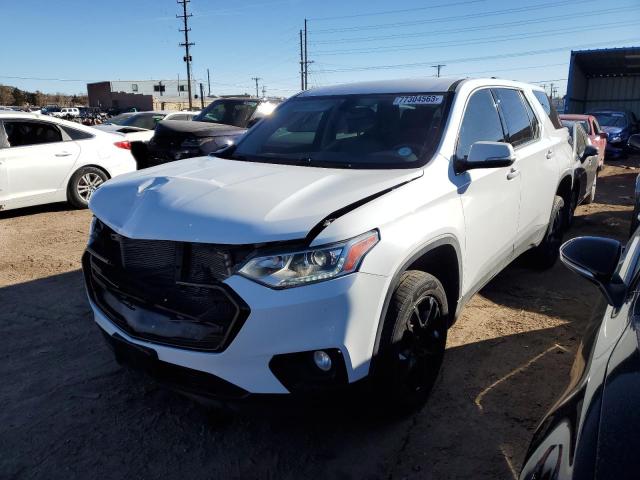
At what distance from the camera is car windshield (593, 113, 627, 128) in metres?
18.3

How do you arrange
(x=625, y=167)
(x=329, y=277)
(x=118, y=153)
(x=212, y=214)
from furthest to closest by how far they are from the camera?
(x=625, y=167) → (x=118, y=153) → (x=212, y=214) → (x=329, y=277)

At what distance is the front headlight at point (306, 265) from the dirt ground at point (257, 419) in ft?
2.02

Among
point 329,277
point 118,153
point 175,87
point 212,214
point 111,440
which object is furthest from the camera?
point 175,87

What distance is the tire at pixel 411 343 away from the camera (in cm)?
241

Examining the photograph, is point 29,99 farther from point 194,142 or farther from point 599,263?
point 599,263

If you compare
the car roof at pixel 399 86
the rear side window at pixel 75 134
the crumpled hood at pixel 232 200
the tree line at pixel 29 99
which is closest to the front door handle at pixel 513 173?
the car roof at pixel 399 86

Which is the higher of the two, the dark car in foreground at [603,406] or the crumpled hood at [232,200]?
the crumpled hood at [232,200]

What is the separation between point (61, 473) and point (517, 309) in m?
3.57


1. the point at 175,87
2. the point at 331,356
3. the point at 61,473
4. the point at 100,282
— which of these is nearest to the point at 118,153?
the point at 100,282

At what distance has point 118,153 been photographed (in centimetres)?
855

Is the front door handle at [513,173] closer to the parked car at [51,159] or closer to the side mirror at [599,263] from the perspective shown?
the side mirror at [599,263]

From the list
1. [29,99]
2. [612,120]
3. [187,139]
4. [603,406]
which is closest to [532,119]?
[603,406]

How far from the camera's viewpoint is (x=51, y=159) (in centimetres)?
773

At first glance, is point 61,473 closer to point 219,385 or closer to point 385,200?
point 219,385
